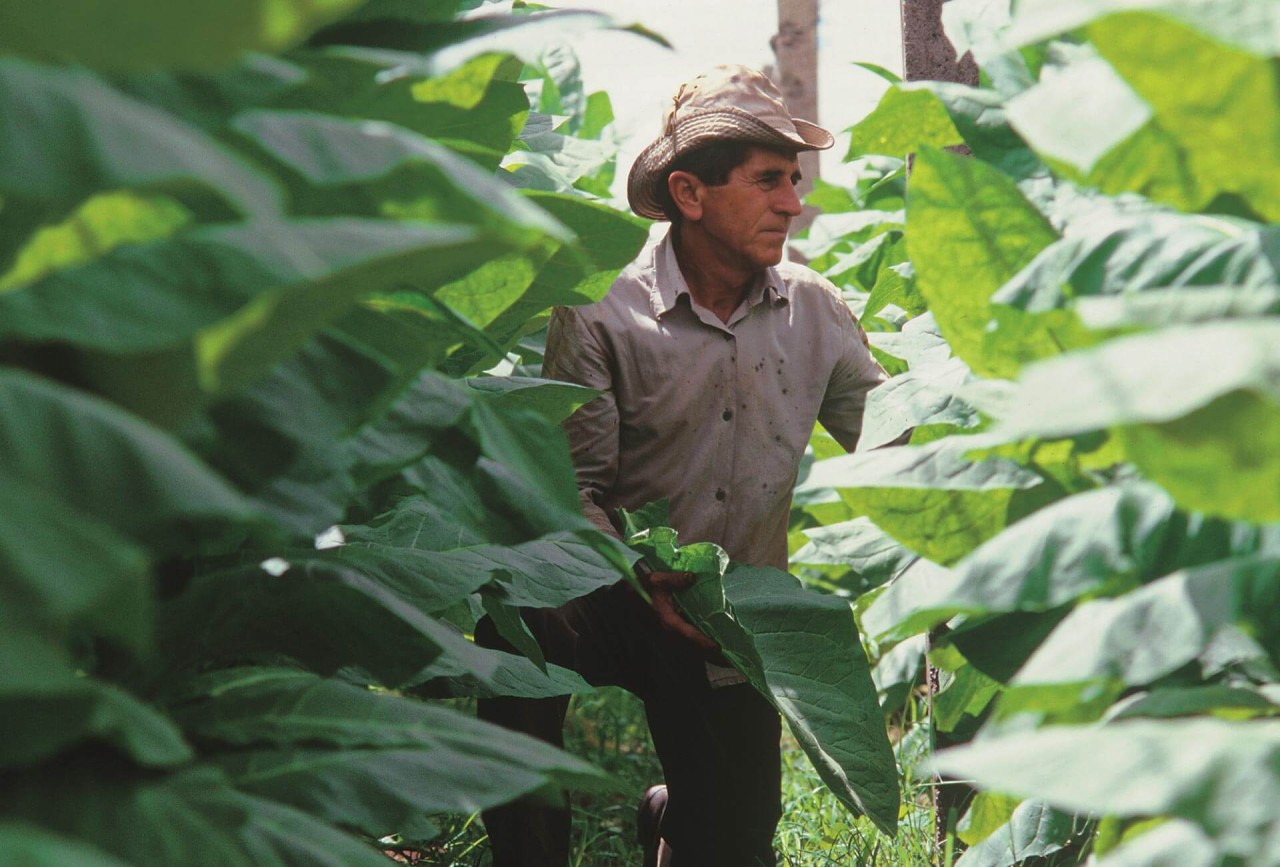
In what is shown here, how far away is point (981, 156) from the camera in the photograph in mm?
1695

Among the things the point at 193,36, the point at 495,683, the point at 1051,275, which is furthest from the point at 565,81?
the point at 193,36

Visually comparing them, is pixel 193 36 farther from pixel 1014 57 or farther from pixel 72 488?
pixel 1014 57

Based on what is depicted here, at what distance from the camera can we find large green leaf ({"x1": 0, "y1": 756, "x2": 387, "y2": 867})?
3.44 ft

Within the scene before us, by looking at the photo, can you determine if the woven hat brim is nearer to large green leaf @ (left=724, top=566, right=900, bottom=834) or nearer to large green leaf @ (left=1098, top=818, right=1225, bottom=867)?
large green leaf @ (left=724, top=566, right=900, bottom=834)

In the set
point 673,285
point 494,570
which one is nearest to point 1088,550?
point 494,570

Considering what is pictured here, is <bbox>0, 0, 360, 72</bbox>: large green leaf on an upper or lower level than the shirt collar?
upper

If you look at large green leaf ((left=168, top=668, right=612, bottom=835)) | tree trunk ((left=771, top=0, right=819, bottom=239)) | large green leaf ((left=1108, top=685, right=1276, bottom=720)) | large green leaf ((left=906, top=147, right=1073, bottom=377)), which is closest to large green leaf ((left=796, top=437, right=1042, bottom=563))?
large green leaf ((left=906, top=147, right=1073, bottom=377))

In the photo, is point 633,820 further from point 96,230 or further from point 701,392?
point 96,230

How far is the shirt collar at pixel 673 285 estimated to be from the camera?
3258mm

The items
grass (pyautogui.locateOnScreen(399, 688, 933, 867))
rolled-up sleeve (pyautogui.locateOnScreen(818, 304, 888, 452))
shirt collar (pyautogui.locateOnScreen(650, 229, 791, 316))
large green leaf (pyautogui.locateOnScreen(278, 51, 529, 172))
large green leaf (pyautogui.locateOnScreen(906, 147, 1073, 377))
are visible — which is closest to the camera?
large green leaf (pyautogui.locateOnScreen(278, 51, 529, 172))

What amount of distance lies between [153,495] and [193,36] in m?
0.28

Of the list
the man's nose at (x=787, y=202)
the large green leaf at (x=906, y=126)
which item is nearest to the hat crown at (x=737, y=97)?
the man's nose at (x=787, y=202)

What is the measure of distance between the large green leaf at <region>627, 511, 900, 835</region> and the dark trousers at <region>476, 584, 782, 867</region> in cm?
35

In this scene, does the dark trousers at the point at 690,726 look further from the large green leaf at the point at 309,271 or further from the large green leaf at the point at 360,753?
the large green leaf at the point at 309,271
